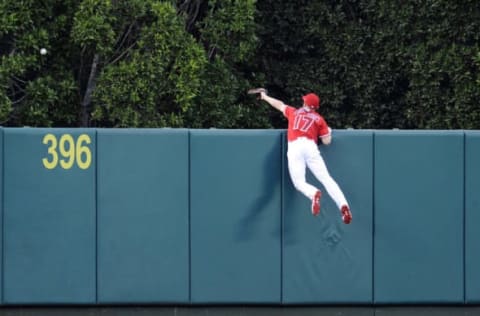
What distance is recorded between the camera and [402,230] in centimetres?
1316

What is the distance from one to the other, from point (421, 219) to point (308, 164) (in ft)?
5.23

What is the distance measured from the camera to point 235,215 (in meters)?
13.1

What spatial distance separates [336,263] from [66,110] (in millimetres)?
8527

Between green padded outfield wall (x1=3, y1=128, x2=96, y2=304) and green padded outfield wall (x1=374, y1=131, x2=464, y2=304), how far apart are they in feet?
11.3

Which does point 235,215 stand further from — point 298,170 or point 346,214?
point 346,214

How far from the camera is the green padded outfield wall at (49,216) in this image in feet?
42.3

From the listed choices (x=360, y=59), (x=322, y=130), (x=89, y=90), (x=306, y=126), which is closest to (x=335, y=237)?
(x=322, y=130)

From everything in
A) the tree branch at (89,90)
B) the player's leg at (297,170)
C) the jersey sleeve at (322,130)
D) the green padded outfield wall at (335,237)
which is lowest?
the green padded outfield wall at (335,237)

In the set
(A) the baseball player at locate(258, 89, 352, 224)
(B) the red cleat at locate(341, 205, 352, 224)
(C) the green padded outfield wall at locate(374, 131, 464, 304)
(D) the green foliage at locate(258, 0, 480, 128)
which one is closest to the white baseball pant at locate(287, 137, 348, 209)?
(A) the baseball player at locate(258, 89, 352, 224)

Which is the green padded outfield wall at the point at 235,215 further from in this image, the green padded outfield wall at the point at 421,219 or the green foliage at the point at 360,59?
the green foliage at the point at 360,59

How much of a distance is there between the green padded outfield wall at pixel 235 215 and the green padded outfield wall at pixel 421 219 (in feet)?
4.17

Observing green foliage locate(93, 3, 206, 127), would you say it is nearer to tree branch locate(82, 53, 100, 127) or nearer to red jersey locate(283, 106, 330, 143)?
tree branch locate(82, 53, 100, 127)

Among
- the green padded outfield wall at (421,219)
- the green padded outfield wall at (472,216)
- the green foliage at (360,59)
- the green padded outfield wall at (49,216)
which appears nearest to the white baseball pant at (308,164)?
the green padded outfield wall at (421,219)

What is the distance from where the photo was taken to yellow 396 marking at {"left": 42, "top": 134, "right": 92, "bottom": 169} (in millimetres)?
12945
